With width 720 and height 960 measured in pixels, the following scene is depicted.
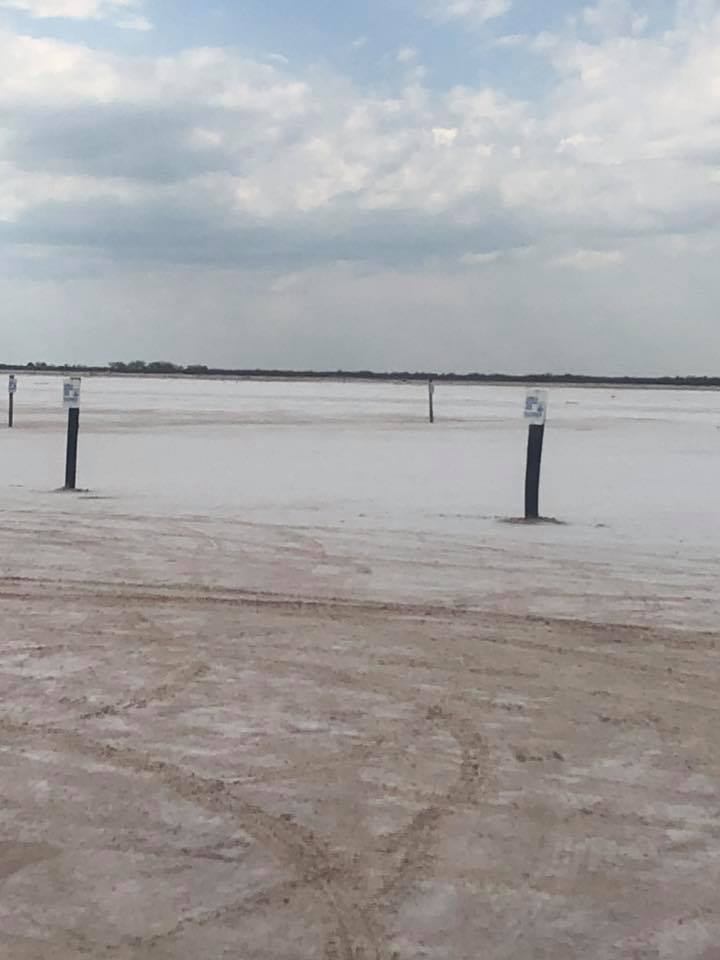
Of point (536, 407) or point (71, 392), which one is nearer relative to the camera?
point (536, 407)

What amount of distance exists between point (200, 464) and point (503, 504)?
6516mm

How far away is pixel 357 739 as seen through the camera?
4836mm

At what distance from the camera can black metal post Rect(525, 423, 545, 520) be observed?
12070 millimetres

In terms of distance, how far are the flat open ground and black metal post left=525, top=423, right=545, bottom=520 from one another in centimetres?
63

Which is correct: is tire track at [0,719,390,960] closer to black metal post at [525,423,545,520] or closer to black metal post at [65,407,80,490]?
black metal post at [525,423,545,520]

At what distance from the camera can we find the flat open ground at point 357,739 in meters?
3.34

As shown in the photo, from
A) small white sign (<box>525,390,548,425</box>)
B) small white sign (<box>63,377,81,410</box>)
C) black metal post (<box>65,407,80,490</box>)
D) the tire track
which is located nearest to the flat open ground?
the tire track

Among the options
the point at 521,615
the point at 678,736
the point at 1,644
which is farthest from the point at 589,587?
the point at 1,644

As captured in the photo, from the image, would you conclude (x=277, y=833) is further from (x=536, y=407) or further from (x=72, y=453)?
(x=72, y=453)

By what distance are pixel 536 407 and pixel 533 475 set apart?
29.4 inches

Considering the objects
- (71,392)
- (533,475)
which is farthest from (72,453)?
(533,475)

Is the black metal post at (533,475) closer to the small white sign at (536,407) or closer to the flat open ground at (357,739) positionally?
the small white sign at (536,407)

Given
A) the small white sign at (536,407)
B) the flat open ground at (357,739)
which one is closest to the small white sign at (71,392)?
the flat open ground at (357,739)

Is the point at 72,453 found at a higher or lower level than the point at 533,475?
lower
